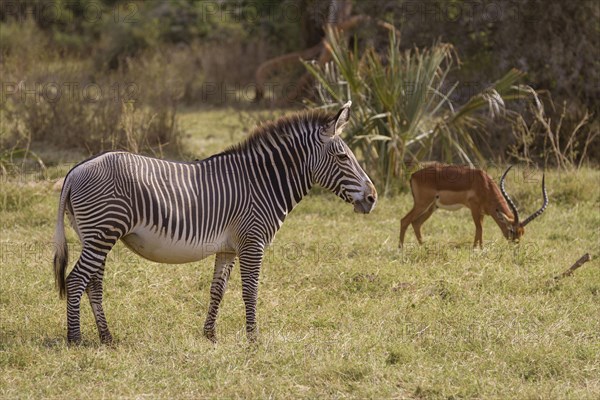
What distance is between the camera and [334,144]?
6.78m

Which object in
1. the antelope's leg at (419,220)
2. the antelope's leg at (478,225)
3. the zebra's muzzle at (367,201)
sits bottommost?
the antelope's leg at (419,220)

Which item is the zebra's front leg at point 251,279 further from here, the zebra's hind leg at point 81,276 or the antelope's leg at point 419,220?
the antelope's leg at point 419,220

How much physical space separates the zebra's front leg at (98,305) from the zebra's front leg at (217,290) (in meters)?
0.75

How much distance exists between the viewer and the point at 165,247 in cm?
646

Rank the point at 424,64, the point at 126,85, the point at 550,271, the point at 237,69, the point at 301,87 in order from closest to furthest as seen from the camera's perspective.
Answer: the point at 550,271, the point at 424,64, the point at 126,85, the point at 301,87, the point at 237,69

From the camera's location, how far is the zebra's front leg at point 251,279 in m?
6.61

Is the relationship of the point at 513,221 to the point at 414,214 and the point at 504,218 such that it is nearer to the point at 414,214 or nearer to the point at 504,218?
the point at 504,218

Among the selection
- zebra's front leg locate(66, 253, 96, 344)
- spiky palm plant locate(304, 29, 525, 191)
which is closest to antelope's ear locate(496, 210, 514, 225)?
spiky palm plant locate(304, 29, 525, 191)

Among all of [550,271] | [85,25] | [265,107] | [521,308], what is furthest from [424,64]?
[85,25]

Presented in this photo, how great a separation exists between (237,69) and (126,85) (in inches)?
274

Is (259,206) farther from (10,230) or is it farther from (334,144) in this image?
(10,230)

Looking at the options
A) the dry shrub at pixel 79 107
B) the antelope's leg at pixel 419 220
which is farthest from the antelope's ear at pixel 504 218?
the dry shrub at pixel 79 107

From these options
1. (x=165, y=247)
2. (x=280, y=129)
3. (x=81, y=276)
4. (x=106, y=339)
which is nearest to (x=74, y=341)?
(x=106, y=339)

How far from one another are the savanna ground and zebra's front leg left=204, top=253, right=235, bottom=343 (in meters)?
0.13
